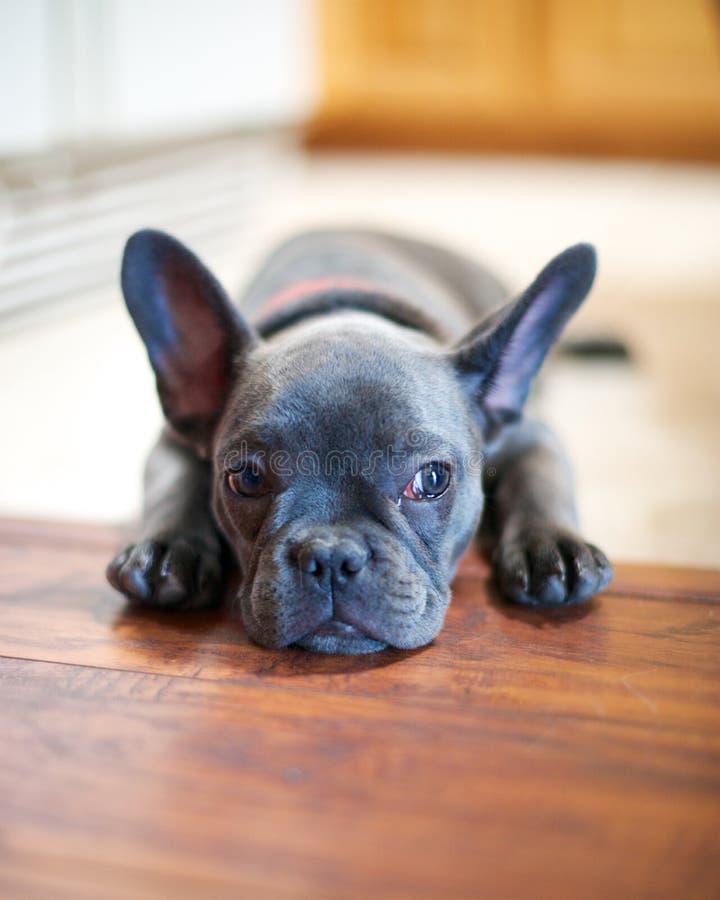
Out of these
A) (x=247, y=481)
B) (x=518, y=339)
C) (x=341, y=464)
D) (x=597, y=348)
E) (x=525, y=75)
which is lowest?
(x=597, y=348)

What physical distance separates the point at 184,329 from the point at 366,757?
1.26m

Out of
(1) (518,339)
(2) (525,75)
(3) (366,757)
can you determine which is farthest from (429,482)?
(2) (525,75)

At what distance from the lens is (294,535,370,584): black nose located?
6.88 feet

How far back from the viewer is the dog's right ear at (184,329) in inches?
99.5

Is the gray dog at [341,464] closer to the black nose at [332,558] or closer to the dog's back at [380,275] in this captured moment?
the black nose at [332,558]

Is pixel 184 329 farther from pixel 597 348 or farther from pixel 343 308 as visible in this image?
A: pixel 597 348

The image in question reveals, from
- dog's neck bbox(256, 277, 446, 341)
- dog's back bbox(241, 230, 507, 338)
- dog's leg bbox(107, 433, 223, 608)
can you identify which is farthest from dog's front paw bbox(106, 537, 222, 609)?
dog's back bbox(241, 230, 507, 338)

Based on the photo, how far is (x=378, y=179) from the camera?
927 centimetres

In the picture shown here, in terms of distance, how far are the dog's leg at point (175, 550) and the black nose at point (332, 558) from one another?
16.1 inches

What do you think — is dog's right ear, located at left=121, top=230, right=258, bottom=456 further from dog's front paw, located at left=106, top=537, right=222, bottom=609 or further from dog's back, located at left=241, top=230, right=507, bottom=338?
dog's back, located at left=241, top=230, right=507, bottom=338

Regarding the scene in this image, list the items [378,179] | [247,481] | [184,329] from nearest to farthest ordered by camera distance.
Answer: [247,481] → [184,329] → [378,179]

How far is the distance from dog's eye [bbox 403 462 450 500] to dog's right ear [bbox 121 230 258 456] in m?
0.61

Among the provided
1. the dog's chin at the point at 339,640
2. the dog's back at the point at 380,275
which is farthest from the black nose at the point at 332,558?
the dog's back at the point at 380,275

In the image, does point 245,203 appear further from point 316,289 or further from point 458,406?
point 458,406
